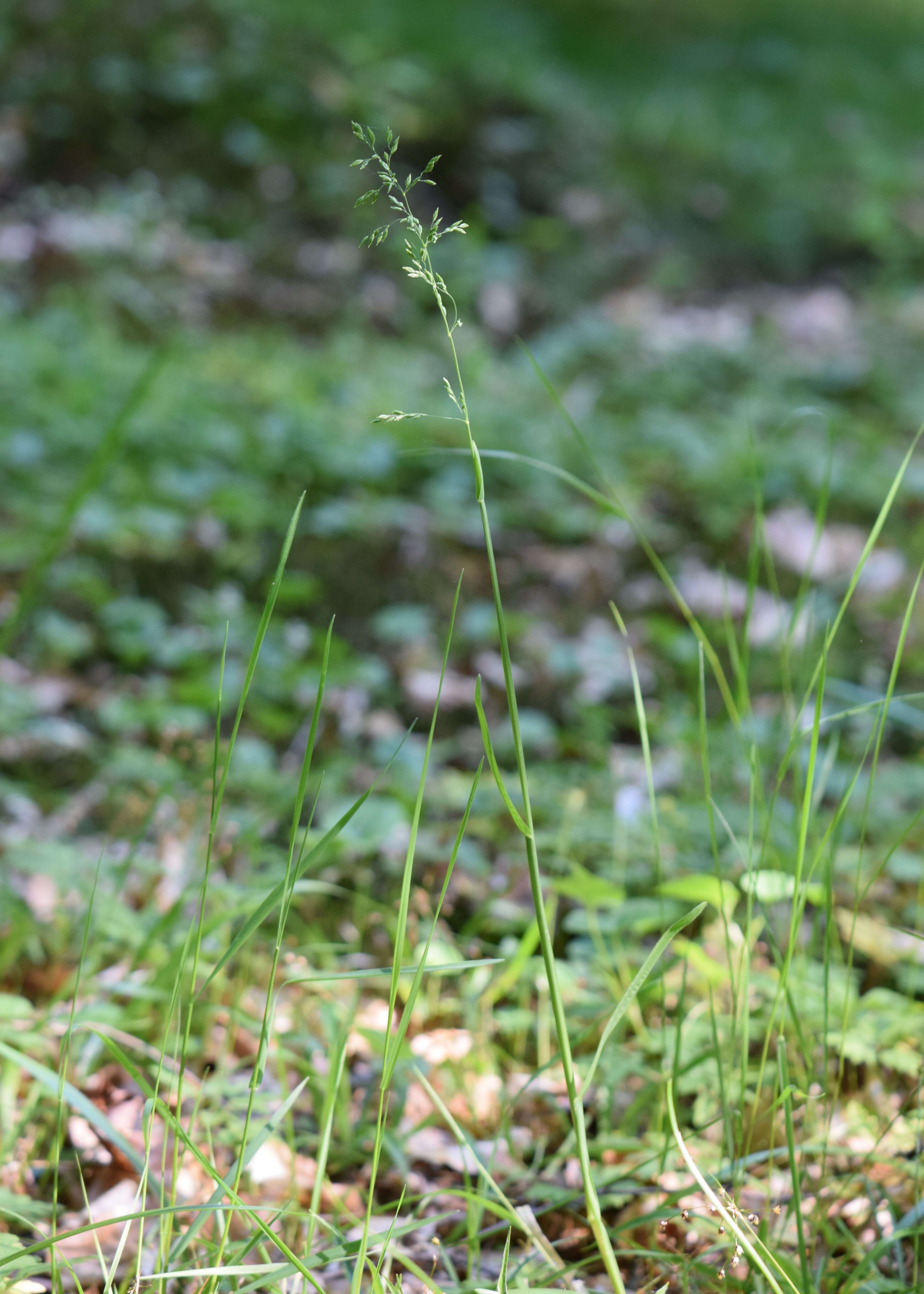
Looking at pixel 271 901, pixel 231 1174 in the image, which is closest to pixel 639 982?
pixel 271 901

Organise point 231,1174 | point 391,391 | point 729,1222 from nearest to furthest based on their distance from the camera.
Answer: point 729,1222
point 231,1174
point 391,391

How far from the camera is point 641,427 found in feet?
11.7

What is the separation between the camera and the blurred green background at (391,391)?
2025mm

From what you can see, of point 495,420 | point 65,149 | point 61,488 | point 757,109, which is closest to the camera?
point 61,488

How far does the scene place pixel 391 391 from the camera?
347cm

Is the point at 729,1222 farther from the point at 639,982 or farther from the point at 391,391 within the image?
the point at 391,391

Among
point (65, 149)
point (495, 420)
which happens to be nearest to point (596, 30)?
point (65, 149)

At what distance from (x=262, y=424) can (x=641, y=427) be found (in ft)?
4.94

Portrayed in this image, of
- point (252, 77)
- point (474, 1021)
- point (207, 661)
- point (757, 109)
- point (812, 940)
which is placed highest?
point (757, 109)

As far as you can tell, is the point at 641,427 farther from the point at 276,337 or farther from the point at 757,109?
the point at 757,109

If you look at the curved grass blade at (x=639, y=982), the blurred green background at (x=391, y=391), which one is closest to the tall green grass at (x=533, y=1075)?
the curved grass blade at (x=639, y=982)

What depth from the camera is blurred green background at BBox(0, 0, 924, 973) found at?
2.03 meters

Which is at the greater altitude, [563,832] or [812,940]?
[812,940]

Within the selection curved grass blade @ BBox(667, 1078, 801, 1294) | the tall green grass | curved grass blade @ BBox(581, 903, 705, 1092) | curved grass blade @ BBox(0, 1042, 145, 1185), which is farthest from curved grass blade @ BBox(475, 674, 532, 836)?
curved grass blade @ BBox(0, 1042, 145, 1185)
